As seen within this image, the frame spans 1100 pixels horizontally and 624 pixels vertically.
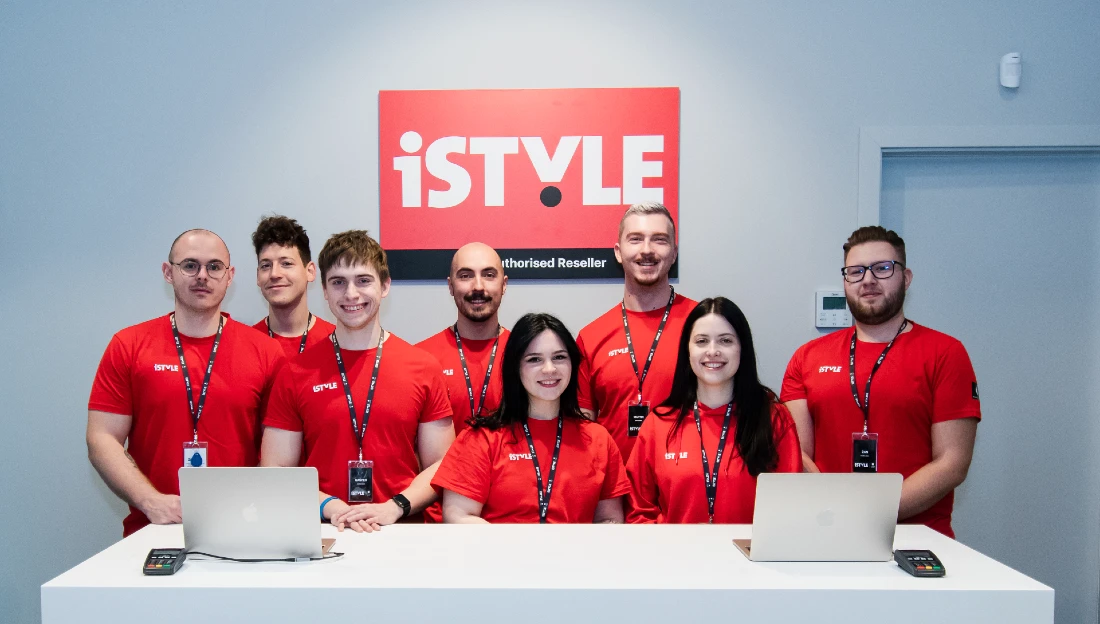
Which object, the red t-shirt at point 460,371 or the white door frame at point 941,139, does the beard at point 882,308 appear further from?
the red t-shirt at point 460,371

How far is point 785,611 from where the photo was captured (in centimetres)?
155

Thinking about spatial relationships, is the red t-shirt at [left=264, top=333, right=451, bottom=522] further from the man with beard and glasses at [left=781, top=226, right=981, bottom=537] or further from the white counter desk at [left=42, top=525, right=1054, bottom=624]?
the man with beard and glasses at [left=781, top=226, right=981, bottom=537]

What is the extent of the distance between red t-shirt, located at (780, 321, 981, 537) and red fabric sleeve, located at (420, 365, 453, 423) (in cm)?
132

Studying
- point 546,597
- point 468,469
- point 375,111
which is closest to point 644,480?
point 468,469

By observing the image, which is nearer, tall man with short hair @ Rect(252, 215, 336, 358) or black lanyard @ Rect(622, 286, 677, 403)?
black lanyard @ Rect(622, 286, 677, 403)

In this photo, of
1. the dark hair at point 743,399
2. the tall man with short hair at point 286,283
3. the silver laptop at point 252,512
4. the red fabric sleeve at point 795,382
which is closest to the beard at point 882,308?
the red fabric sleeve at point 795,382

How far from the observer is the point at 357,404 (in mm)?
2438

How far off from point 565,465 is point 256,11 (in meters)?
2.62

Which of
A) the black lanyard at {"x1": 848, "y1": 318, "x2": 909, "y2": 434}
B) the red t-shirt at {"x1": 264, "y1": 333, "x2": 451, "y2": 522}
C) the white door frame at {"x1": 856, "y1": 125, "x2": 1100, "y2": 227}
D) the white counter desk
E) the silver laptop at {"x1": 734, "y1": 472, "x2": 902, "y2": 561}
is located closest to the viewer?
the white counter desk

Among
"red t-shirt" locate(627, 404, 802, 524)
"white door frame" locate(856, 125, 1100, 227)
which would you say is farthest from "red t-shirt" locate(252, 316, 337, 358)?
"white door frame" locate(856, 125, 1100, 227)

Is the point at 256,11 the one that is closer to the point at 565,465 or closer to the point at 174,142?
the point at 174,142

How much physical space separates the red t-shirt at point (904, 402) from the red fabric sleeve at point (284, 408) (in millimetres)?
1825

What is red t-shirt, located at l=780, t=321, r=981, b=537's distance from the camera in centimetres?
246

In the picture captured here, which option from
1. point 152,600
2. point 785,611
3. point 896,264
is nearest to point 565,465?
point 785,611
